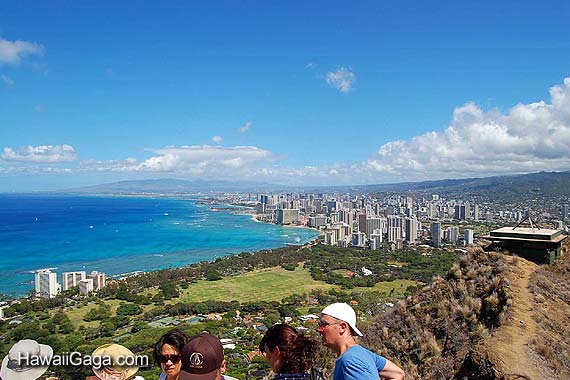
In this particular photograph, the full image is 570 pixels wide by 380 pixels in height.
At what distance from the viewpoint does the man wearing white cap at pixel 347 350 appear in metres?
1.31

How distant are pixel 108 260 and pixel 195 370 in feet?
110

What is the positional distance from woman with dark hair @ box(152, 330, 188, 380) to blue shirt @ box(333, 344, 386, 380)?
0.58 metres

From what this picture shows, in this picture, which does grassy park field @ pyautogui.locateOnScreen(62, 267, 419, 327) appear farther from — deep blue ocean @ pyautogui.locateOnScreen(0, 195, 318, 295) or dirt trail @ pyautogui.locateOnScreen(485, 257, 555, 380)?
dirt trail @ pyautogui.locateOnScreen(485, 257, 555, 380)

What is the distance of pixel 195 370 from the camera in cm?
129

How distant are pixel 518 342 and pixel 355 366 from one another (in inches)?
95.3

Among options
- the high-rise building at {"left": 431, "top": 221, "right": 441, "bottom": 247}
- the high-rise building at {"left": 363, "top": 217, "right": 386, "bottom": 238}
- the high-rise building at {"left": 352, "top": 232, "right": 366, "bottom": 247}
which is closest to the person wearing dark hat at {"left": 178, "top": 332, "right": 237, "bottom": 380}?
the high-rise building at {"left": 352, "top": 232, "right": 366, "bottom": 247}

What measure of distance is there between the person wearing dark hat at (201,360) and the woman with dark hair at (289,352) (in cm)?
17

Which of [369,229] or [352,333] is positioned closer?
[352,333]

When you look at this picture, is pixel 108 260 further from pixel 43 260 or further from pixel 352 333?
pixel 352 333

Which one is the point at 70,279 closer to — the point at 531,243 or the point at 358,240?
the point at 531,243

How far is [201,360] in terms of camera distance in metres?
1.28

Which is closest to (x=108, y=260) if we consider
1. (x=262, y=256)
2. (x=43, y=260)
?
(x=43, y=260)

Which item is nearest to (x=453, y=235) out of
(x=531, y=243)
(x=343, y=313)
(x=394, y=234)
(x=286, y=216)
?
(x=394, y=234)

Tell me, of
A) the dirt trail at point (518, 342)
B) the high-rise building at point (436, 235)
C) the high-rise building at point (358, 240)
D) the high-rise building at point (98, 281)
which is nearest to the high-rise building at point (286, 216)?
the high-rise building at point (358, 240)
